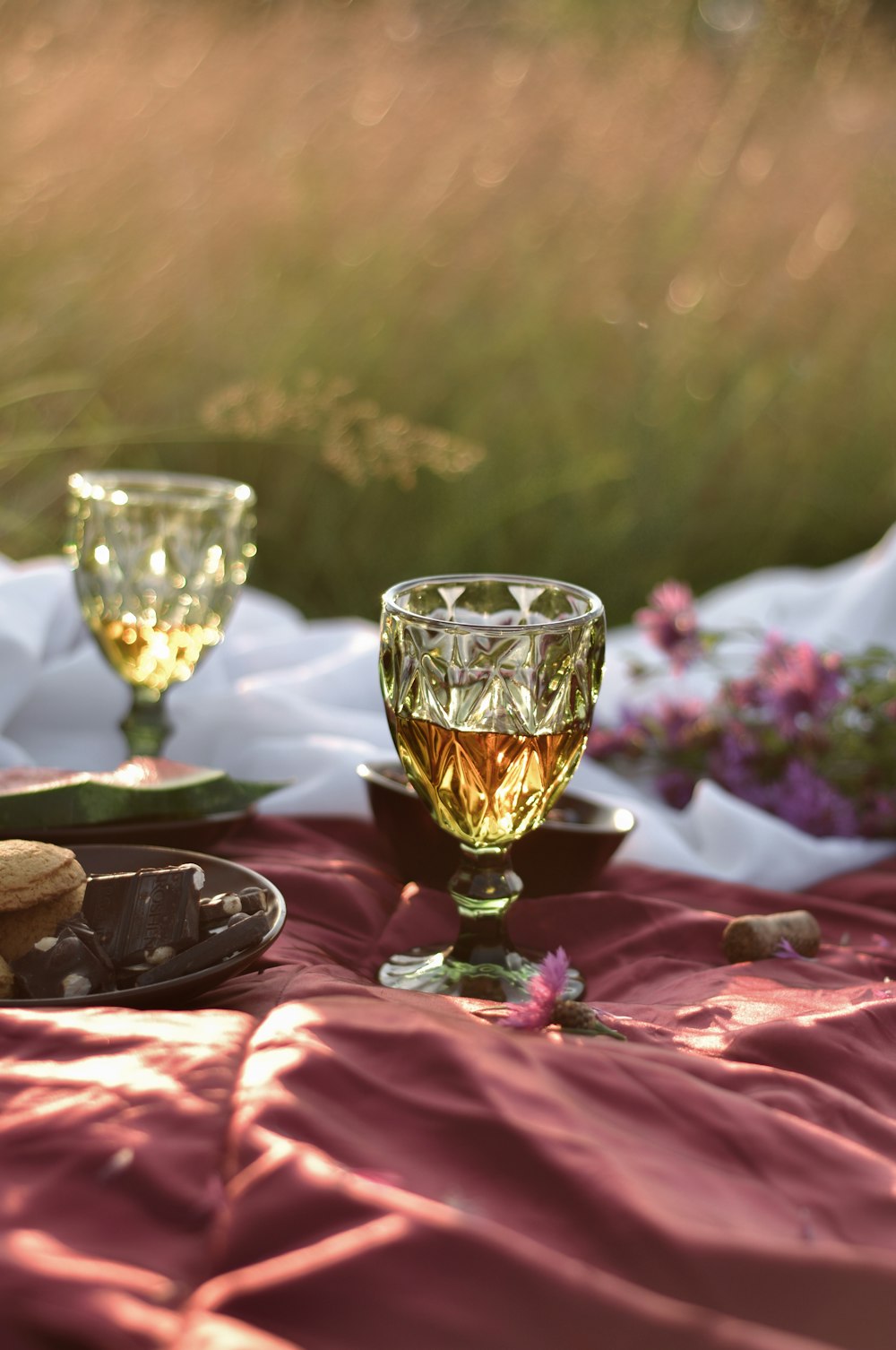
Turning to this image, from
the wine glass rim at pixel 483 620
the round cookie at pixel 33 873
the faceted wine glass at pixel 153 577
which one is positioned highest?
the wine glass rim at pixel 483 620

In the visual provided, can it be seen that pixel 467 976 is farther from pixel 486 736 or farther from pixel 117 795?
pixel 117 795

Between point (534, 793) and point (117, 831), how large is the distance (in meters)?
0.35

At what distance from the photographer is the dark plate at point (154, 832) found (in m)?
1.15

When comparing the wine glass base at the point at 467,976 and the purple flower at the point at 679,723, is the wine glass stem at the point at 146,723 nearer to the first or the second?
the wine glass base at the point at 467,976

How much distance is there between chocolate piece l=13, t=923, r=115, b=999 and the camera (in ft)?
2.94

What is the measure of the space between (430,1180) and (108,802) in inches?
21.8

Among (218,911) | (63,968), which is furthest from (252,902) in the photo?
(63,968)

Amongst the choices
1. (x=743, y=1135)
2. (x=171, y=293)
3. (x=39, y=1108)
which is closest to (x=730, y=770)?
(x=743, y=1135)

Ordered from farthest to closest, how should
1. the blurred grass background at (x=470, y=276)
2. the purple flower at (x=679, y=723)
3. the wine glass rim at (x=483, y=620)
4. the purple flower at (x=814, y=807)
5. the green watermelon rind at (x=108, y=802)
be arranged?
the blurred grass background at (x=470, y=276)
the purple flower at (x=679, y=723)
the purple flower at (x=814, y=807)
the green watermelon rind at (x=108, y=802)
the wine glass rim at (x=483, y=620)

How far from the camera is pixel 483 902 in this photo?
1094 millimetres

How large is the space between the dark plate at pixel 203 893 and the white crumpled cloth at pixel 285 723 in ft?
1.31

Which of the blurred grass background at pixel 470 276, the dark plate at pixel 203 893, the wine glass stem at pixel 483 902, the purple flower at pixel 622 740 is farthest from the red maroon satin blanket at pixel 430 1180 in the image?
the blurred grass background at pixel 470 276

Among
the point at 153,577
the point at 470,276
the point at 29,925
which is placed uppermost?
the point at 470,276

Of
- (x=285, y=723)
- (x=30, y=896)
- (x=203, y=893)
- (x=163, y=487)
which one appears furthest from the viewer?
(x=285, y=723)
